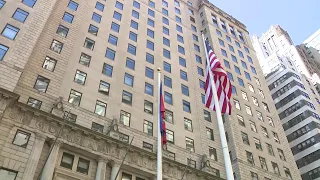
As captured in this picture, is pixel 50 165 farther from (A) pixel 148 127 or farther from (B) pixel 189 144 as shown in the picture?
(B) pixel 189 144

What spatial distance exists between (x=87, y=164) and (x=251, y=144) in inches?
1000

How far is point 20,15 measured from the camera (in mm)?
36375

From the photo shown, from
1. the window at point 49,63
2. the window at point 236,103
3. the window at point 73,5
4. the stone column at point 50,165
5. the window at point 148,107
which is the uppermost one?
the window at point 73,5

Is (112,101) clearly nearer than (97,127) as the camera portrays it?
No

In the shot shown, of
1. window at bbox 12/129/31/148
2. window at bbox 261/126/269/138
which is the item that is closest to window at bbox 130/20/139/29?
window at bbox 261/126/269/138

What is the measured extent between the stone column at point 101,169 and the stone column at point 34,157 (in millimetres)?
5425

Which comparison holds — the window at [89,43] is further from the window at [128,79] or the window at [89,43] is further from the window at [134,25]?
the window at [134,25]

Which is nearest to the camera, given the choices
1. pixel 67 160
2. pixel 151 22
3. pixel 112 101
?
pixel 67 160

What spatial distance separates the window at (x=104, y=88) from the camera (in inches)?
1491

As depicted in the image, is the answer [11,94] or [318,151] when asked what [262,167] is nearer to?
[318,151]

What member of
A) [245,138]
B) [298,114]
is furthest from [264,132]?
[298,114]

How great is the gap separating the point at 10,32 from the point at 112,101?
1250cm

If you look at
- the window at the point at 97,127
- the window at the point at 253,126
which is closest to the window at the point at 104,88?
the window at the point at 97,127

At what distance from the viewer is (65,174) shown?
29.4 meters
